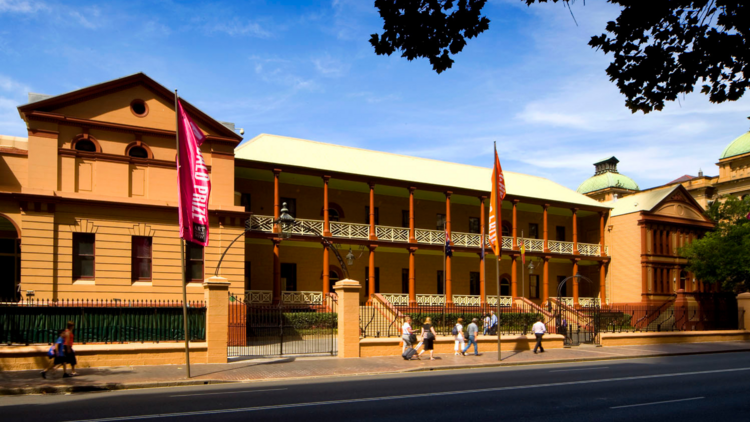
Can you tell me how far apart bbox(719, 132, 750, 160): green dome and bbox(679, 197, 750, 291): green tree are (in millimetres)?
15001

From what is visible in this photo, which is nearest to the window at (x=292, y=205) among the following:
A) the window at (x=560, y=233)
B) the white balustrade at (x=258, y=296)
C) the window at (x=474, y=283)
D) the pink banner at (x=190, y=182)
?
the white balustrade at (x=258, y=296)

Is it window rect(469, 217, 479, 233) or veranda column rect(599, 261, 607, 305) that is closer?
window rect(469, 217, 479, 233)

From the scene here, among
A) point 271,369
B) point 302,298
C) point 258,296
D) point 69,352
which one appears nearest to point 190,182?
point 69,352

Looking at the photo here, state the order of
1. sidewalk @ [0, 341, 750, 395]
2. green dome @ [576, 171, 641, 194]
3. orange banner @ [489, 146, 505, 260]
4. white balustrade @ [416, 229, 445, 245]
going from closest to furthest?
sidewalk @ [0, 341, 750, 395] → orange banner @ [489, 146, 505, 260] → white balustrade @ [416, 229, 445, 245] → green dome @ [576, 171, 641, 194]

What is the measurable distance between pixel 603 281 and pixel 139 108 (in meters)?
31.9

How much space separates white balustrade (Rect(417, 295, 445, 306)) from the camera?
35.9 m

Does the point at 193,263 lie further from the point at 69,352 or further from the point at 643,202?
the point at 643,202

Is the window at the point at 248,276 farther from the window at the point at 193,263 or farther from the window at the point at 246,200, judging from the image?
the window at the point at 193,263

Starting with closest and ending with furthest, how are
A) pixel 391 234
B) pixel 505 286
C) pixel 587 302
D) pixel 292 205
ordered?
pixel 292 205, pixel 391 234, pixel 587 302, pixel 505 286

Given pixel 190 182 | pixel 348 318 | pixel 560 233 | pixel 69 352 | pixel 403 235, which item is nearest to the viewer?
pixel 69 352

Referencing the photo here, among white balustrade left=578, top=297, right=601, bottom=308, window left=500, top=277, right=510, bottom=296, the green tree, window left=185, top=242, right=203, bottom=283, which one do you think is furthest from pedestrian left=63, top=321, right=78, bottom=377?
the green tree

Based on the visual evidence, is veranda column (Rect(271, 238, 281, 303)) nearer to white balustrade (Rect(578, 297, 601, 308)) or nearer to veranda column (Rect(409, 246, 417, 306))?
veranda column (Rect(409, 246, 417, 306))

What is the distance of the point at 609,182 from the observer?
217 ft

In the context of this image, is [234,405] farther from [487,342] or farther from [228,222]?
[228,222]
